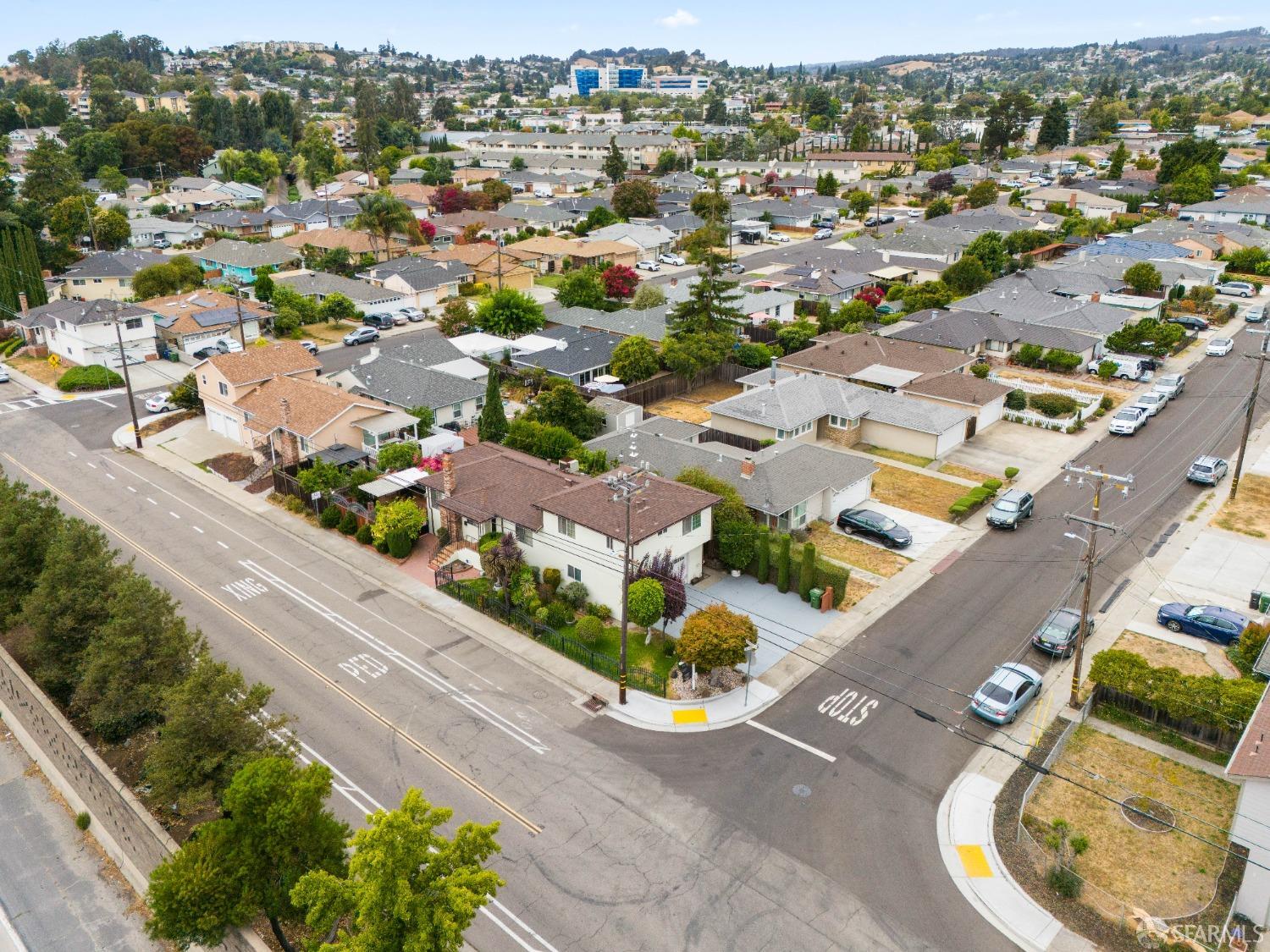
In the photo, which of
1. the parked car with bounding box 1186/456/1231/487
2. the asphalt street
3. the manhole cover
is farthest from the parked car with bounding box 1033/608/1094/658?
the parked car with bounding box 1186/456/1231/487

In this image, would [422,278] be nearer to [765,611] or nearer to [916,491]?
[916,491]

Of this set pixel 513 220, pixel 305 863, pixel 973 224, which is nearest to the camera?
pixel 305 863

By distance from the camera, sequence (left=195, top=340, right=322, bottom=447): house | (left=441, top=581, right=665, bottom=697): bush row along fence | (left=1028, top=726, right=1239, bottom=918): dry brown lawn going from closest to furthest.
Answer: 1. (left=1028, top=726, right=1239, bottom=918): dry brown lawn
2. (left=441, top=581, right=665, bottom=697): bush row along fence
3. (left=195, top=340, right=322, bottom=447): house

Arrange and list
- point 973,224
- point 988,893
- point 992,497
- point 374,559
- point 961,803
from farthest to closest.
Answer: point 973,224, point 992,497, point 374,559, point 961,803, point 988,893

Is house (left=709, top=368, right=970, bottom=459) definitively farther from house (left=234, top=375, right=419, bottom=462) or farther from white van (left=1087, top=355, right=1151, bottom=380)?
house (left=234, top=375, right=419, bottom=462)

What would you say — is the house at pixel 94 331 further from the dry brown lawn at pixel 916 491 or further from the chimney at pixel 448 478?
the dry brown lawn at pixel 916 491

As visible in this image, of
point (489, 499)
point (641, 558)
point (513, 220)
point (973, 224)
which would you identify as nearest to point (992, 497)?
point (641, 558)

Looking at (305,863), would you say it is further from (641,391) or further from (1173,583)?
(641,391)
